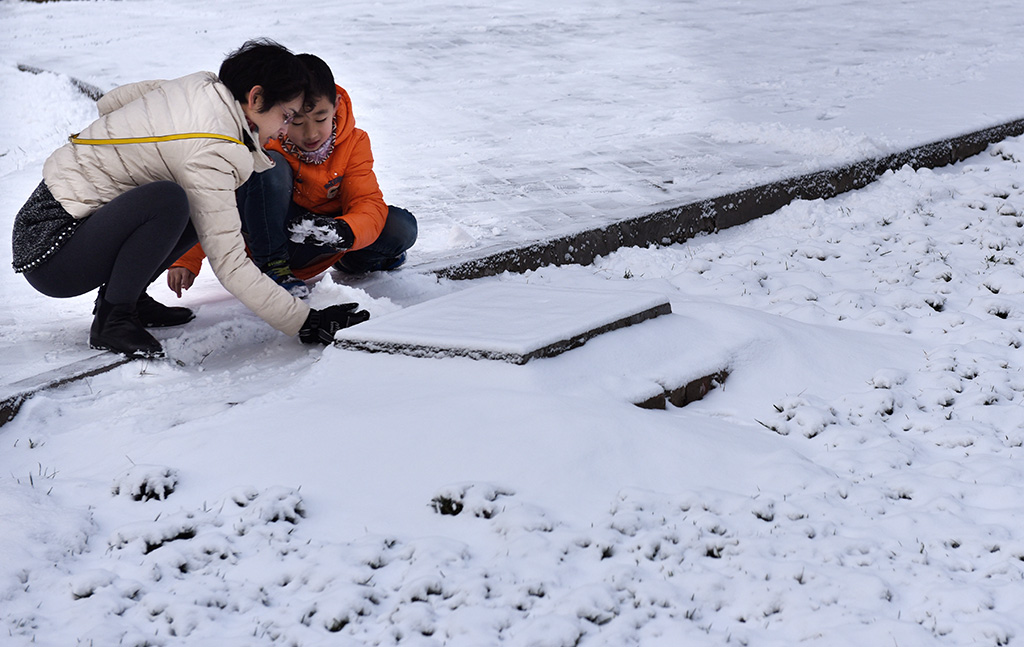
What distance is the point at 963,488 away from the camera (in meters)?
2.70

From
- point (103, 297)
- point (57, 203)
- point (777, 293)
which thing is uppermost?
point (57, 203)

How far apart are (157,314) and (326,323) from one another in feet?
2.36

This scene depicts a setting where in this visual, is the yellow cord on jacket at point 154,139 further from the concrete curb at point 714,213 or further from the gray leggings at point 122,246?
the concrete curb at point 714,213

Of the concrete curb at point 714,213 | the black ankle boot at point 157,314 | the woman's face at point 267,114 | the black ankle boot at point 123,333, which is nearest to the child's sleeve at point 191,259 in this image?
the black ankle boot at point 157,314

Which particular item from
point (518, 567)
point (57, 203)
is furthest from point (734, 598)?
point (57, 203)

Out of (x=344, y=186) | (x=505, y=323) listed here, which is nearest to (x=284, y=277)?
(x=344, y=186)

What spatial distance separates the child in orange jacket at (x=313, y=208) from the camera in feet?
12.2

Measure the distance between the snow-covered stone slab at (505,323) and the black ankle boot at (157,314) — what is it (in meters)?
0.84

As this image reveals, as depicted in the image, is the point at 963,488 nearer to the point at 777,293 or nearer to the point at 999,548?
the point at 999,548

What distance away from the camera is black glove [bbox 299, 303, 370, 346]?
137 inches

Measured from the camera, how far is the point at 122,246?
3.28m

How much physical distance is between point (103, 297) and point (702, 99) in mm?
5244

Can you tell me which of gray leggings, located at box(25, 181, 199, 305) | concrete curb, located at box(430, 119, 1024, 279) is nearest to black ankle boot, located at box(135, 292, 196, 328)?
gray leggings, located at box(25, 181, 199, 305)

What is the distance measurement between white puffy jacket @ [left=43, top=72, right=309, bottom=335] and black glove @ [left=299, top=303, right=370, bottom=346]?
207mm
